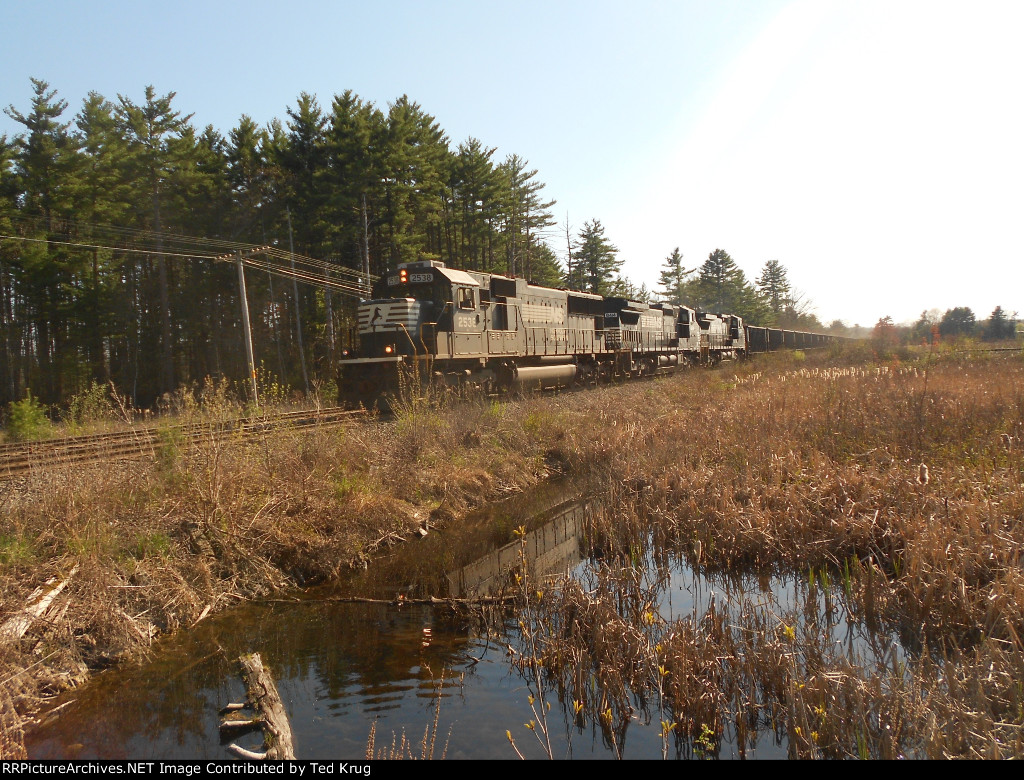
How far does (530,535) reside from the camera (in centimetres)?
887

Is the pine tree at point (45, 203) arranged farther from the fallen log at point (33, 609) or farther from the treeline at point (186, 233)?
the fallen log at point (33, 609)

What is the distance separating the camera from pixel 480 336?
16.9 meters

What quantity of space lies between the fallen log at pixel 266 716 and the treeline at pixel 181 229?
25143mm

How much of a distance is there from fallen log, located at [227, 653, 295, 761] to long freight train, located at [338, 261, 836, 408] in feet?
26.1

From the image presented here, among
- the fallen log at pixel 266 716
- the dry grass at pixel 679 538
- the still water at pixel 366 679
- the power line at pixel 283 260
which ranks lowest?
the still water at pixel 366 679

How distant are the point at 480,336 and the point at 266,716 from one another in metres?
13.3

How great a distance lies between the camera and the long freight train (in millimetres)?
15000

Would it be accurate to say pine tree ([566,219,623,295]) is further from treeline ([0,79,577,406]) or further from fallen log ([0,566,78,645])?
fallen log ([0,566,78,645])

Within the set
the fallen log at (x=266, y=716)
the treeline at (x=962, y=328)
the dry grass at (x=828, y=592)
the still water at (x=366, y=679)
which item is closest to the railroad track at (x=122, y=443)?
the still water at (x=366, y=679)

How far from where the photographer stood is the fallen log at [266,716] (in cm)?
385

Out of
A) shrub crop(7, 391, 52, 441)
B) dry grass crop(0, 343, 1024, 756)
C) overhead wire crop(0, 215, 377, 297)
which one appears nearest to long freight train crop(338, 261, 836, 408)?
dry grass crop(0, 343, 1024, 756)

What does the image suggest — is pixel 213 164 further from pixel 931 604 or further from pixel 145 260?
pixel 931 604
